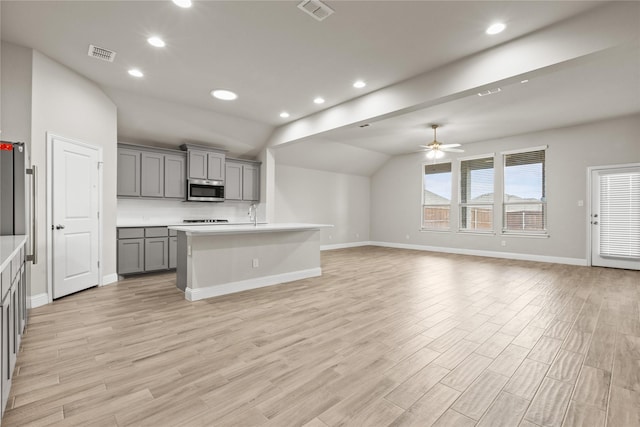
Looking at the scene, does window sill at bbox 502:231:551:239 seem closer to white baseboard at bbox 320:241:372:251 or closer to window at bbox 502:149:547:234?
window at bbox 502:149:547:234

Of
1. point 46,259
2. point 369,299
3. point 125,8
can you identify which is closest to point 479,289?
point 369,299

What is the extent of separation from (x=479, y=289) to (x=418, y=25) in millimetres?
3587

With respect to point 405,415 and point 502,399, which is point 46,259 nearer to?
point 405,415

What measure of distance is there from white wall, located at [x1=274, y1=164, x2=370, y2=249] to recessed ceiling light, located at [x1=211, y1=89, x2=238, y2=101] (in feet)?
10.5

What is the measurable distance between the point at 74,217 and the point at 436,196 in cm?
825

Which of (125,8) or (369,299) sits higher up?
(125,8)

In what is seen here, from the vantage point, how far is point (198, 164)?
19.8ft

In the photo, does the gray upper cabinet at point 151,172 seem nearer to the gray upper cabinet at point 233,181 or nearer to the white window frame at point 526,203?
the gray upper cabinet at point 233,181

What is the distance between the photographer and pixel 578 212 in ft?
20.7

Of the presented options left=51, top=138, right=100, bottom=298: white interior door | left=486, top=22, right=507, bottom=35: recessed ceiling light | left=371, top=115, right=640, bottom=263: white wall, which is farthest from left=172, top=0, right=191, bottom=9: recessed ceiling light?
left=371, top=115, right=640, bottom=263: white wall

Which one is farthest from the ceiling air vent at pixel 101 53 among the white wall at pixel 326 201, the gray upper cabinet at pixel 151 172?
the white wall at pixel 326 201

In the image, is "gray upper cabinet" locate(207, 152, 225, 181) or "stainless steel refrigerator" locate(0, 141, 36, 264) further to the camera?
"gray upper cabinet" locate(207, 152, 225, 181)

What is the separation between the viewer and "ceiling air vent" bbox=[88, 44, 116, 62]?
3.41 meters

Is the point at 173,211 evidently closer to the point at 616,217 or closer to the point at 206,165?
the point at 206,165
